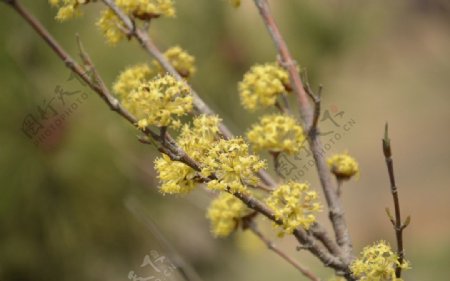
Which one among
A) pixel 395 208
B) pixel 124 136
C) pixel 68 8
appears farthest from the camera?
pixel 124 136

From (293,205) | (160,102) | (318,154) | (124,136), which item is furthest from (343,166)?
(124,136)

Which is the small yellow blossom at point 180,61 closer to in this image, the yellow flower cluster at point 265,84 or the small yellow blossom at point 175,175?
the yellow flower cluster at point 265,84

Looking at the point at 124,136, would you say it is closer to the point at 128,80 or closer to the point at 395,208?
the point at 128,80

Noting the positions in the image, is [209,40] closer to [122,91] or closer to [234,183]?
[122,91]

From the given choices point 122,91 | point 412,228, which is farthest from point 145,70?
point 412,228

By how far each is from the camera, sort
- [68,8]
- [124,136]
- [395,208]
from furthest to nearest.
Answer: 1. [124,136]
2. [68,8]
3. [395,208]

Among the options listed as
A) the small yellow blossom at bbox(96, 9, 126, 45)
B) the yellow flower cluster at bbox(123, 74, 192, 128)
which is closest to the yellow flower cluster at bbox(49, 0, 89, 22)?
the small yellow blossom at bbox(96, 9, 126, 45)

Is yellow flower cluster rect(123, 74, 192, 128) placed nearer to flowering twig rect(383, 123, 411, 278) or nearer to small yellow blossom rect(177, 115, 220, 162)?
small yellow blossom rect(177, 115, 220, 162)

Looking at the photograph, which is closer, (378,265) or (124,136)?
(378,265)
